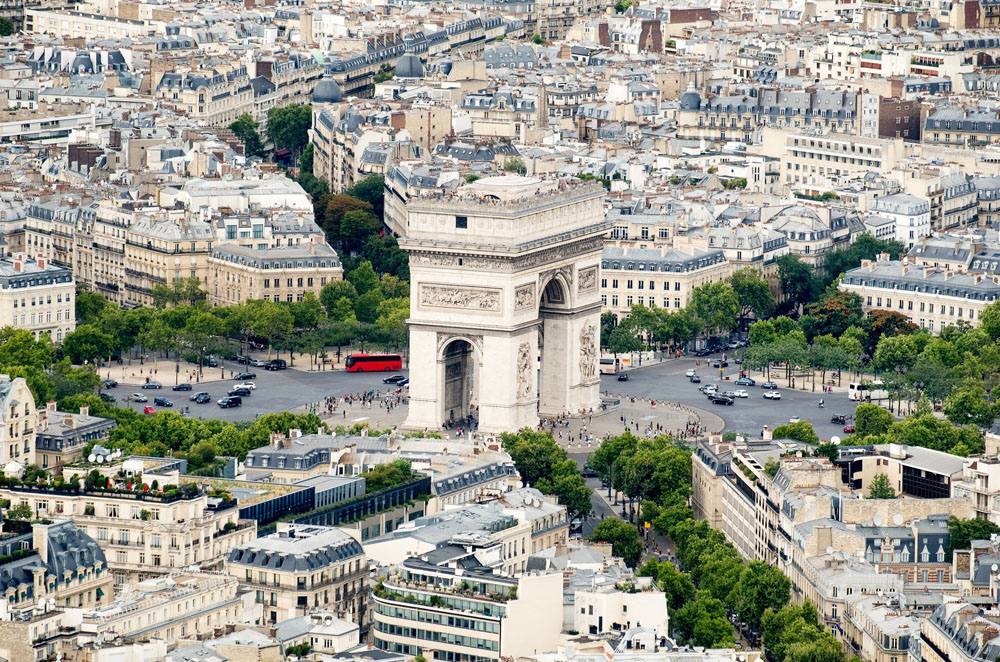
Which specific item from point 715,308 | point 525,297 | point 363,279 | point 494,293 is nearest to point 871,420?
point 525,297

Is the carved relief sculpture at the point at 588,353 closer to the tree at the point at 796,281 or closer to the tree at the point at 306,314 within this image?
the tree at the point at 306,314

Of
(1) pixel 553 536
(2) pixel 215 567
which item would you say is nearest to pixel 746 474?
(1) pixel 553 536

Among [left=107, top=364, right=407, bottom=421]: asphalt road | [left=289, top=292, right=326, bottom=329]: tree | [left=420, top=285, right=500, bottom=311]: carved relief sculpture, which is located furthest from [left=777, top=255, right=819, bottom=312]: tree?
[left=420, top=285, right=500, bottom=311]: carved relief sculpture

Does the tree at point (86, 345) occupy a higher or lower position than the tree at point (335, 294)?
lower

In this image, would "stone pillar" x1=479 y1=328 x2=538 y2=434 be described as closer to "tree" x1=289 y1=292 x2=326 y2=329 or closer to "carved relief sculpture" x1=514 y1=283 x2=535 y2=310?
"carved relief sculpture" x1=514 y1=283 x2=535 y2=310

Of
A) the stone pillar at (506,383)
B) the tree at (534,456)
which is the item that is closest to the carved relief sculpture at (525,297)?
the stone pillar at (506,383)

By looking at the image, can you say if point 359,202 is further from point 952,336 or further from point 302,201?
point 952,336
